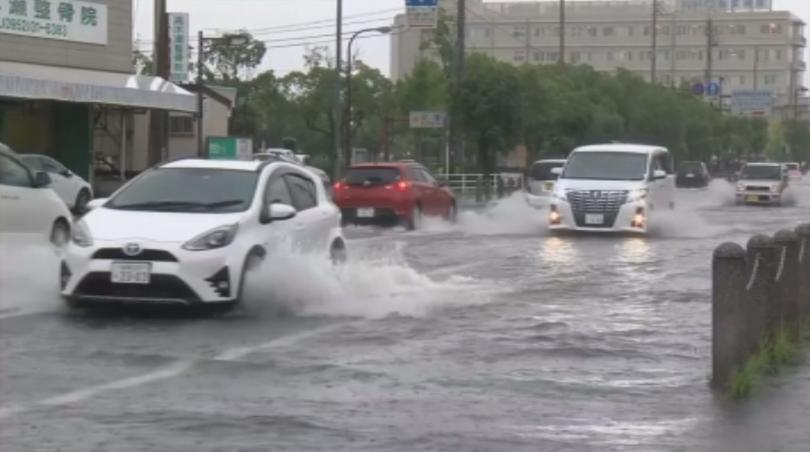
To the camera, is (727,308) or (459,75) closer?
(727,308)

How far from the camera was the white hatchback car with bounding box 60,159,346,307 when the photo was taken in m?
13.5

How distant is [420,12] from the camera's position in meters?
49.4

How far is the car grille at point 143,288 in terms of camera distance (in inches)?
530

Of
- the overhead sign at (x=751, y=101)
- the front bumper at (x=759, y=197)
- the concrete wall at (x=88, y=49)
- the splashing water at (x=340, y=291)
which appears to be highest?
A: the overhead sign at (x=751, y=101)

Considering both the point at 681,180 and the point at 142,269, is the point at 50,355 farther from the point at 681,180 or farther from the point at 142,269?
the point at 681,180

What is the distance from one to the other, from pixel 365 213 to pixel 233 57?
5935cm

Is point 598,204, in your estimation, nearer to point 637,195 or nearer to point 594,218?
point 594,218

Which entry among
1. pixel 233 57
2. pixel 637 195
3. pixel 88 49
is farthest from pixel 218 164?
pixel 233 57

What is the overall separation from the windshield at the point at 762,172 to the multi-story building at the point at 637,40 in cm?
9631

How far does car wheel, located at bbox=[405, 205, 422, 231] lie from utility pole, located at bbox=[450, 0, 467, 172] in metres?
20.4

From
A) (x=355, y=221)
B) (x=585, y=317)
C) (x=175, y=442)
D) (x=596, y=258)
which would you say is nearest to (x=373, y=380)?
Answer: (x=175, y=442)

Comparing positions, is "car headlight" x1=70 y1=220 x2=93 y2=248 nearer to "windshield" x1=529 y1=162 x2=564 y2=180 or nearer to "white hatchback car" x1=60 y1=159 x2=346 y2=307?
"white hatchback car" x1=60 y1=159 x2=346 y2=307

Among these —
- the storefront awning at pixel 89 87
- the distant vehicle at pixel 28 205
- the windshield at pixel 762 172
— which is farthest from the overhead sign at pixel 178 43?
the distant vehicle at pixel 28 205

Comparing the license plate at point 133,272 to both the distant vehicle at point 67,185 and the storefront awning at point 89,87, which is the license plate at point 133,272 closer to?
the distant vehicle at point 67,185
